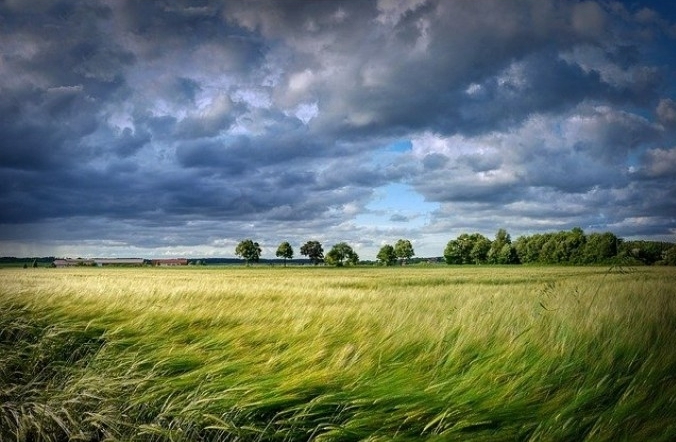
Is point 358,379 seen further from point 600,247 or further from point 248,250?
point 248,250

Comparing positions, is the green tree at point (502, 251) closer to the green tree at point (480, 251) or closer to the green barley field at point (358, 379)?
the green tree at point (480, 251)

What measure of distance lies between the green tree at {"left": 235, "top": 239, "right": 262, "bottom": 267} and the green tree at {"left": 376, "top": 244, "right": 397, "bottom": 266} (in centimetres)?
4041

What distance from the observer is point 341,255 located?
108812 millimetres

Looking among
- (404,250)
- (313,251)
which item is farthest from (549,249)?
(313,251)

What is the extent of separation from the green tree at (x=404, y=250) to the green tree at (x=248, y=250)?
148ft

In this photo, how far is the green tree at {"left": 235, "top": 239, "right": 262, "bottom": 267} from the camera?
136 m

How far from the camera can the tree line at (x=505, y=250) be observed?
71.6 m

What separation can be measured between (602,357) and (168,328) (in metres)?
4.25

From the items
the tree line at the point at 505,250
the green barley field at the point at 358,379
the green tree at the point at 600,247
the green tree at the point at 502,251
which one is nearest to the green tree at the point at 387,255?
the tree line at the point at 505,250

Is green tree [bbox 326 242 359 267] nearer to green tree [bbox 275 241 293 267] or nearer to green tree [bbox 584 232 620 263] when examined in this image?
green tree [bbox 275 241 293 267]

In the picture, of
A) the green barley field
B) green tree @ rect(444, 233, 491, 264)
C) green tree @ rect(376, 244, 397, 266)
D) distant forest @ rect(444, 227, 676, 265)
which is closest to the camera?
the green barley field

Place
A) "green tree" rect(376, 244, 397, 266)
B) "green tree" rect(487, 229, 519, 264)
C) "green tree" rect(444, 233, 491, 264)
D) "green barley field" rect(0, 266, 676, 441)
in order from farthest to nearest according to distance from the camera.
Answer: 1. "green tree" rect(376, 244, 397, 266)
2. "green tree" rect(444, 233, 491, 264)
3. "green tree" rect(487, 229, 519, 264)
4. "green barley field" rect(0, 266, 676, 441)

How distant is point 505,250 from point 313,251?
60.7m

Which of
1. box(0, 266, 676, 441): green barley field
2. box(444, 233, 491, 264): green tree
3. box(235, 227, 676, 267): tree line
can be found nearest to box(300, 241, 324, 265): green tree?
box(235, 227, 676, 267): tree line
